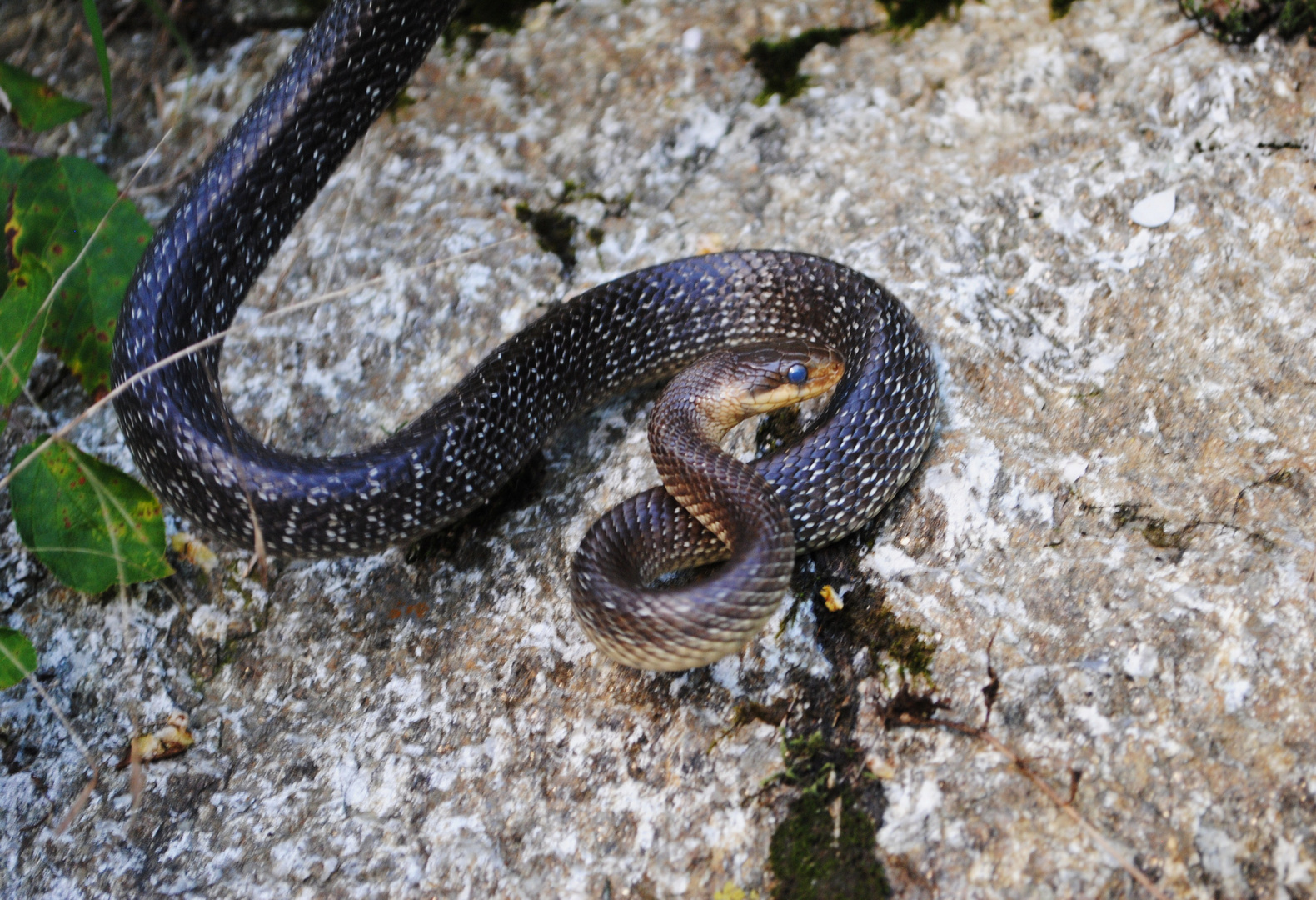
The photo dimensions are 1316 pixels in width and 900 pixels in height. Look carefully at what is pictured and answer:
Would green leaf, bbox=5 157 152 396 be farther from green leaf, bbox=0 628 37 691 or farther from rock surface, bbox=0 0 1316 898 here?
green leaf, bbox=0 628 37 691

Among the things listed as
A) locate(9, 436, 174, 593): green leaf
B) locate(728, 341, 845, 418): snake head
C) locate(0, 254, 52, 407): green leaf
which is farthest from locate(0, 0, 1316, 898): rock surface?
locate(0, 254, 52, 407): green leaf

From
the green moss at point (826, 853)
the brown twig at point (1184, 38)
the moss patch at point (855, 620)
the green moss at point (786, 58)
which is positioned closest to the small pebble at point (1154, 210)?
the brown twig at point (1184, 38)

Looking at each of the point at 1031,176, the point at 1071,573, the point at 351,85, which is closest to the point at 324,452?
the point at 351,85

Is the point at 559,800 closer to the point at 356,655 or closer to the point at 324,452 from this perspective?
the point at 356,655

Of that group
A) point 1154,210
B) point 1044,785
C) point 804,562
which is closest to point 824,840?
point 1044,785

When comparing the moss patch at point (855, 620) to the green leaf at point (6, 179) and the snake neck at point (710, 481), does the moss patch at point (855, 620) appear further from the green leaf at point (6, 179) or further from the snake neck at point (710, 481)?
the green leaf at point (6, 179)

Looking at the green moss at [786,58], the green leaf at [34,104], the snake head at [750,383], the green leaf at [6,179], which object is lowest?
the snake head at [750,383]

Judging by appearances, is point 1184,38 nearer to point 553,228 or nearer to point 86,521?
point 553,228
